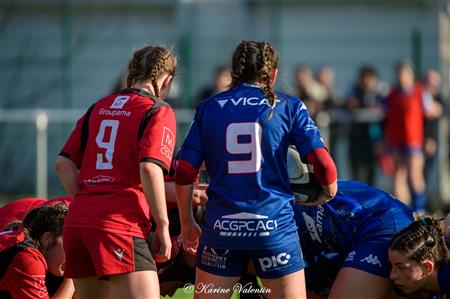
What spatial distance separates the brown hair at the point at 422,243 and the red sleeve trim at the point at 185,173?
1.29m

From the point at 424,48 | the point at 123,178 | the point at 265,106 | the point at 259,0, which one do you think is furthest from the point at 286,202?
the point at 259,0

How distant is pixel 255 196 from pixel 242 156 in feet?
0.72

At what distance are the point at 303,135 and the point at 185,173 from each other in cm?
66

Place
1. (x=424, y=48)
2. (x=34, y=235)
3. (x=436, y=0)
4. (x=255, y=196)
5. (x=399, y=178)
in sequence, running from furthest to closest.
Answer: (x=436, y=0), (x=424, y=48), (x=399, y=178), (x=34, y=235), (x=255, y=196)

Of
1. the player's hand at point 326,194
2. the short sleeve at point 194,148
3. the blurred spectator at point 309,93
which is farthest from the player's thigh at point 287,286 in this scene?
the blurred spectator at point 309,93

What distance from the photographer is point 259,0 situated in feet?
60.8

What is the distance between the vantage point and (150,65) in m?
5.41

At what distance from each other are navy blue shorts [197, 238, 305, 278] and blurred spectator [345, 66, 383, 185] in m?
9.65

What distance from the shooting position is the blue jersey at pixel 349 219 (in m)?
6.11

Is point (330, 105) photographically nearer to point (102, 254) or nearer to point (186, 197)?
point (186, 197)

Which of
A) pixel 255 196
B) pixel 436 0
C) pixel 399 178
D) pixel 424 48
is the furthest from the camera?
pixel 436 0

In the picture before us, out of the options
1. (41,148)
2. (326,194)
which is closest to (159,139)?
(326,194)

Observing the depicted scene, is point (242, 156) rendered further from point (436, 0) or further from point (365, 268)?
point (436, 0)

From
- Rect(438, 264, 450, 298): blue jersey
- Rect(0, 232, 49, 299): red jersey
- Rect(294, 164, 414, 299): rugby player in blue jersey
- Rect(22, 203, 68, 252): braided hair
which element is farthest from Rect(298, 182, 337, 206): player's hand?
Rect(0, 232, 49, 299): red jersey
